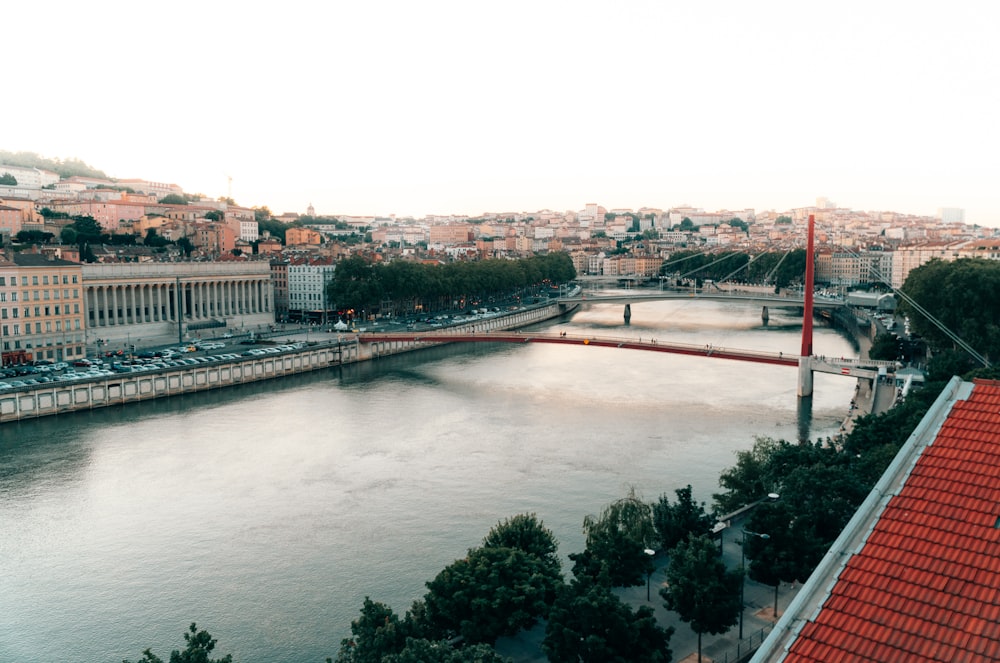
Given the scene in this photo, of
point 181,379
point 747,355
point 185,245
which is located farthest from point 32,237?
point 747,355

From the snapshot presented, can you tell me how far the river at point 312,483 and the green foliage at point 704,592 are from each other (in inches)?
127

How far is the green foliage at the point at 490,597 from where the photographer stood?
6.62 metres

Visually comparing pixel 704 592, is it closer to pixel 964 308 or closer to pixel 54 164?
A: pixel 964 308

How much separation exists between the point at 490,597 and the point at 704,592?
1639mm

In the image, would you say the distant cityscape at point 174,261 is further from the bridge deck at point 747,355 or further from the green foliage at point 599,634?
the green foliage at point 599,634

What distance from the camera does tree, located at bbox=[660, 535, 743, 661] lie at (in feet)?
21.3

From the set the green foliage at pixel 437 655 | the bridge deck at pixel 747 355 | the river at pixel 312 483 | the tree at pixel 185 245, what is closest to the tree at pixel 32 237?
the tree at pixel 185 245

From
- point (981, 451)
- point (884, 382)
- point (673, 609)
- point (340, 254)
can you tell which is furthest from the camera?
point (340, 254)

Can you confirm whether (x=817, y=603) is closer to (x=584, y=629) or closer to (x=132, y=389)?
(x=584, y=629)

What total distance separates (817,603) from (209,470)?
12.4 metres

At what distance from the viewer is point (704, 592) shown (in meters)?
6.47

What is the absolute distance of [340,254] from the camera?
140ft

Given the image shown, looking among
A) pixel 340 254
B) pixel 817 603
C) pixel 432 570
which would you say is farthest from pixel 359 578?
pixel 340 254

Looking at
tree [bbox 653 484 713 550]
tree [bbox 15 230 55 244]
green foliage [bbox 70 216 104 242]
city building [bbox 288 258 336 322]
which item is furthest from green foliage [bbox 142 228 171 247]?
tree [bbox 653 484 713 550]
